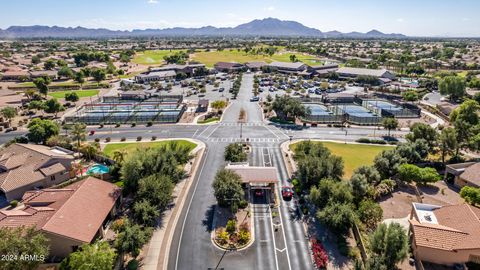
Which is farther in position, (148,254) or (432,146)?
(432,146)

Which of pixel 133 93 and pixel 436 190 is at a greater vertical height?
pixel 133 93

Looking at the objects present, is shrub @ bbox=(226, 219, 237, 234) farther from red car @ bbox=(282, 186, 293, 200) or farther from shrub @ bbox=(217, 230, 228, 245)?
red car @ bbox=(282, 186, 293, 200)

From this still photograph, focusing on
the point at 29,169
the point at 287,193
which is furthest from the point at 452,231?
the point at 29,169

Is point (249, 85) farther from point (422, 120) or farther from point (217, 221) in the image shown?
point (217, 221)

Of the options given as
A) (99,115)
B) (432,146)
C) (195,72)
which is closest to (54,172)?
(99,115)

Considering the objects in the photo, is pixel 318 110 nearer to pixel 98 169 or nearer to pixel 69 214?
pixel 98 169

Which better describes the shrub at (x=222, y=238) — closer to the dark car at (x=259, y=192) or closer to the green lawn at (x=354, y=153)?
the dark car at (x=259, y=192)
